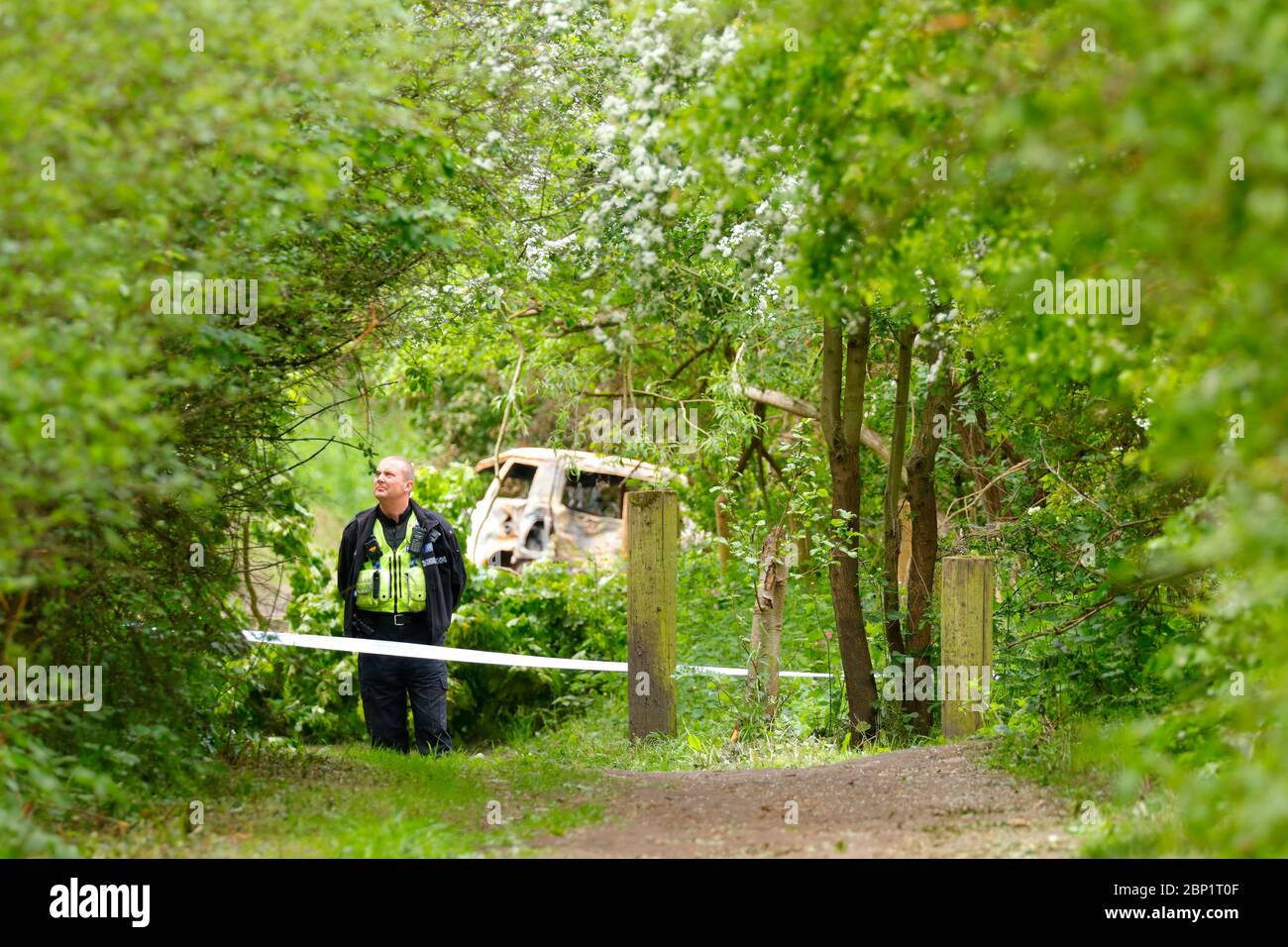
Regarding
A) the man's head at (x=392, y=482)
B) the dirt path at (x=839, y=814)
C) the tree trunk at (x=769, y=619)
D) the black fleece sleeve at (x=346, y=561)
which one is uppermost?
the man's head at (x=392, y=482)

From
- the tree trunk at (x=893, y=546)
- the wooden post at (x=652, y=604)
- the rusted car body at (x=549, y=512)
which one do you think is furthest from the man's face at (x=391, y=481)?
the rusted car body at (x=549, y=512)

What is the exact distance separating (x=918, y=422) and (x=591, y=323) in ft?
9.83

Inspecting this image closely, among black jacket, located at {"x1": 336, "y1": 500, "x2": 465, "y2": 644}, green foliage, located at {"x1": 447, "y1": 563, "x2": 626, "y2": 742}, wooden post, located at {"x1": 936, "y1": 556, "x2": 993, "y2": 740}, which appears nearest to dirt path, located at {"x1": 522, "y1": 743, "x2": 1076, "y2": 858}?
wooden post, located at {"x1": 936, "y1": 556, "x2": 993, "y2": 740}

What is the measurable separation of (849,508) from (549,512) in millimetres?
5781

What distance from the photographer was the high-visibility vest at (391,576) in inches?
343

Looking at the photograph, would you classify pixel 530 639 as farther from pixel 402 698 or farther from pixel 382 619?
pixel 382 619

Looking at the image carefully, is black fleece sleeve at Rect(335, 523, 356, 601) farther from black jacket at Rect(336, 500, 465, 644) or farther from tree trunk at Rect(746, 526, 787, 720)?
tree trunk at Rect(746, 526, 787, 720)

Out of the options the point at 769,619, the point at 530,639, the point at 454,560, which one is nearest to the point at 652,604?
the point at 769,619

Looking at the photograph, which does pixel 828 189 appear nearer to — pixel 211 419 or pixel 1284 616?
pixel 1284 616

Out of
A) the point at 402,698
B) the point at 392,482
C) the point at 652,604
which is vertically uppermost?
the point at 392,482

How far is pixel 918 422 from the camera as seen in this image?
9438mm

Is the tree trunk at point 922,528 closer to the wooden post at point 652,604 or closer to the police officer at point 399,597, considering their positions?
the wooden post at point 652,604

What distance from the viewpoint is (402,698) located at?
29.3 ft

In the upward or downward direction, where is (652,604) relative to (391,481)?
downward
